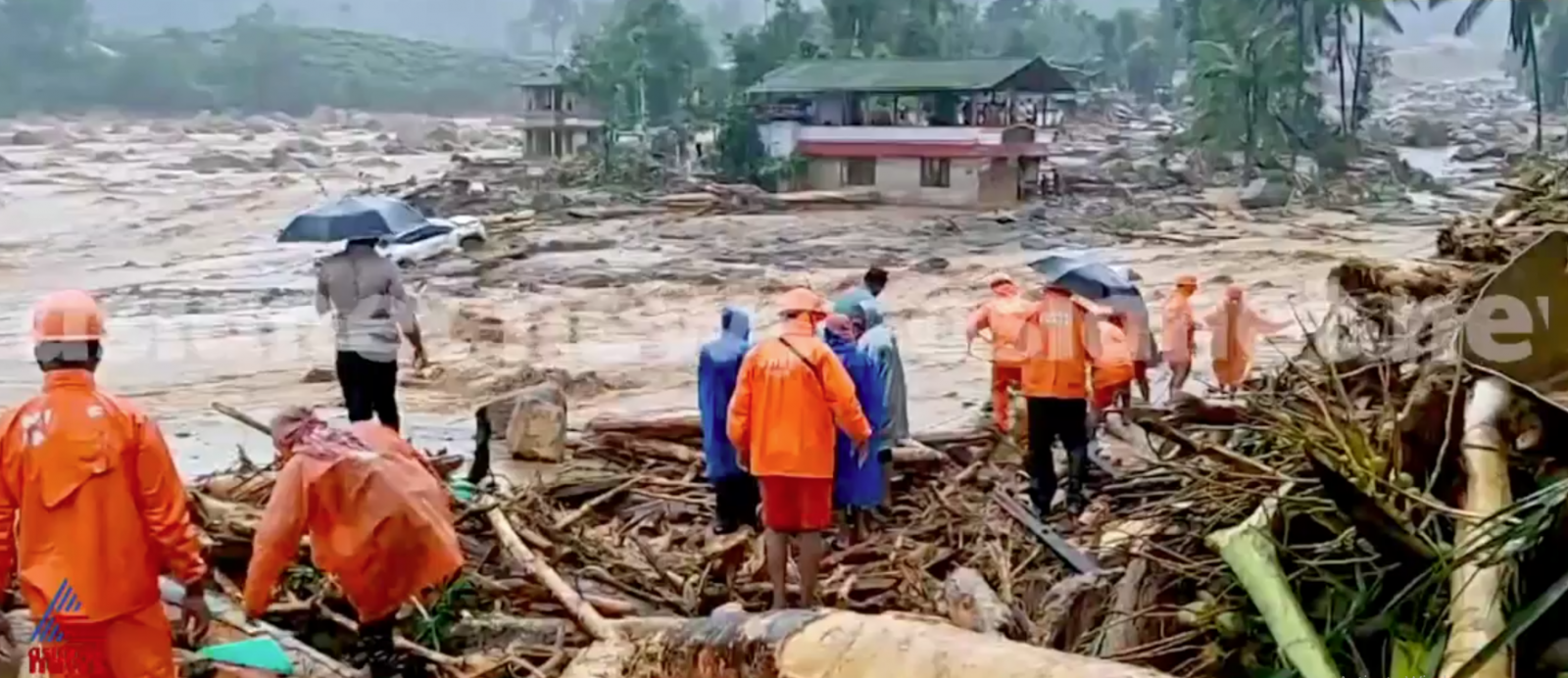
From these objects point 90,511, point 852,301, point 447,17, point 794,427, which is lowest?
point 794,427

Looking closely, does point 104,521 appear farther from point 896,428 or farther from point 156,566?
point 896,428

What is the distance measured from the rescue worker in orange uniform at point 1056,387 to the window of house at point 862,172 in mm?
35541

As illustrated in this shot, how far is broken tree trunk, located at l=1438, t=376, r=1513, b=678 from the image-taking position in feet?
11.6

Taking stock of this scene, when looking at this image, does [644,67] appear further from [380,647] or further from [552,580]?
[380,647]

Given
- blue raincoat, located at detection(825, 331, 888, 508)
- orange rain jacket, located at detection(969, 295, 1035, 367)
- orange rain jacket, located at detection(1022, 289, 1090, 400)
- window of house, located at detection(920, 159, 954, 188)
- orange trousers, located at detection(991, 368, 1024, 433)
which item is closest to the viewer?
blue raincoat, located at detection(825, 331, 888, 508)

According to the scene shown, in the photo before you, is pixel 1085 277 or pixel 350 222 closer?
pixel 1085 277

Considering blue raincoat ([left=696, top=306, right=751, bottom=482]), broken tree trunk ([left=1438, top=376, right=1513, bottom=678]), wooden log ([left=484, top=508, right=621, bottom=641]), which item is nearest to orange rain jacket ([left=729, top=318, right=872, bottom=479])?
wooden log ([left=484, top=508, right=621, bottom=641])

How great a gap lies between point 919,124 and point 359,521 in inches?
1510

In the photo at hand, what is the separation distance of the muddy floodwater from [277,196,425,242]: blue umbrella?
300 centimetres

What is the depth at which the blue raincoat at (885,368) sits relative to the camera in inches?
304

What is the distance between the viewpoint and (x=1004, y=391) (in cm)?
975

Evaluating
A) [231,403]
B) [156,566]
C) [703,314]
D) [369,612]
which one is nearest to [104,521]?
[156,566]

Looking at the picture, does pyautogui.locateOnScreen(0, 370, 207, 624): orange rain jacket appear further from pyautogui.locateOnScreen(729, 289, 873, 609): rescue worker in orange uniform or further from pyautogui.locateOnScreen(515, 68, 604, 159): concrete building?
pyautogui.locateOnScreen(515, 68, 604, 159): concrete building

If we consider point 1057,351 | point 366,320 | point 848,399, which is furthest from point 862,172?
point 848,399
